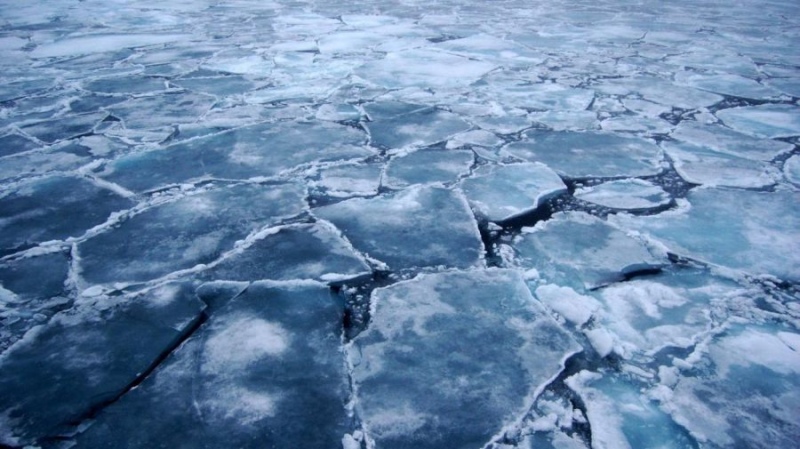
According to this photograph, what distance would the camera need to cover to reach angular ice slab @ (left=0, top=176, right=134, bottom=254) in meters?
1.49

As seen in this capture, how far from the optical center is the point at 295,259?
1.37m

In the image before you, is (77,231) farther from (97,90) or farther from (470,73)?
(470,73)

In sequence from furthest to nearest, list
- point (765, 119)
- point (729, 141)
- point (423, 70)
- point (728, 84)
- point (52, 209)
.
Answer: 1. point (423, 70)
2. point (728, 84)
3. point (765, 119)
4. point (729, 141)
5. point (52, 209)

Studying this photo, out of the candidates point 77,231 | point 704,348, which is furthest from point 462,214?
point 77,231

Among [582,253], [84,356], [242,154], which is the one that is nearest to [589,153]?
[582,253]

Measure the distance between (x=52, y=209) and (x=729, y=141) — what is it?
2935 mm

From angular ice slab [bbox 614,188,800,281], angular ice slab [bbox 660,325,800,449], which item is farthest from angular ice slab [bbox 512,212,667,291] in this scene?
angular ice slab [bbox 660,325,800,449]

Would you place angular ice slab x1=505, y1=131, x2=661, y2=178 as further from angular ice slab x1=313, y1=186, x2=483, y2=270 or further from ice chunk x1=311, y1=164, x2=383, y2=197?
ice chunk x1=311, y1=164, x2=383, y2=197

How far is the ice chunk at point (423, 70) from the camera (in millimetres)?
3045

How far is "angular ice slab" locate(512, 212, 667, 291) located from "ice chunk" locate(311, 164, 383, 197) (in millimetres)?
635

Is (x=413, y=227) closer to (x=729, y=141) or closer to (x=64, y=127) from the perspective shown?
(x=729, y=141)

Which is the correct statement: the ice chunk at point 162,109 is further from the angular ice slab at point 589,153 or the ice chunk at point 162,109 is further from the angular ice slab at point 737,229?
the angular ice slab at point 737,229

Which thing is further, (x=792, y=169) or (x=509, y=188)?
(x=792, y=169)

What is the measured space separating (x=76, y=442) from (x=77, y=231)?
874 millimetres
